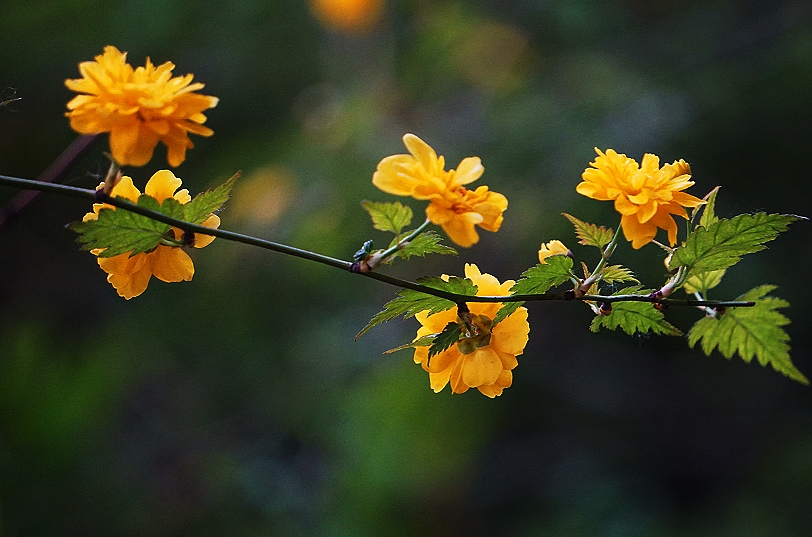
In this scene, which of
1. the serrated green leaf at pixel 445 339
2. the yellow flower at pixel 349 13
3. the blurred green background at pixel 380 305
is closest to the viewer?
the serrated green leaf at pixel 445 339

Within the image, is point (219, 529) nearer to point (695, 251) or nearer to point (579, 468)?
point (579, 468)

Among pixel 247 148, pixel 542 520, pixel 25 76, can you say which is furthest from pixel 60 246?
pixel 542 520

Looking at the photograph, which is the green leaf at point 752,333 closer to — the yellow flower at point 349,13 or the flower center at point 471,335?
the flower center at point 471,335

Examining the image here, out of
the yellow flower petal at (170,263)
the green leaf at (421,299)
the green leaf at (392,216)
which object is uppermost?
the green leaf at (392,216)

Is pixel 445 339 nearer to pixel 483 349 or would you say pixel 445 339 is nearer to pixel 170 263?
pixel 483 349

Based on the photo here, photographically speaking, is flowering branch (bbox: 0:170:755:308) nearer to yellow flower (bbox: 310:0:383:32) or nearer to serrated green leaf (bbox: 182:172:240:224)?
serrated green leaf (bbox: 182:172:240:224)


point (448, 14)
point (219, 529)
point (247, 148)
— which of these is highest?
point (448, 14)

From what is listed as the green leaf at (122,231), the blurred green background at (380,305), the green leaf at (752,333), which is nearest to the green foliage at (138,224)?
the green leaf at (122,231)

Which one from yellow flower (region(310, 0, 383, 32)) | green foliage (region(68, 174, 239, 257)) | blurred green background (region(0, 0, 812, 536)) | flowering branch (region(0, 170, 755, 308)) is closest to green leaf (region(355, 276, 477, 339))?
flowering branch (region(0, 170, 755, 308))
